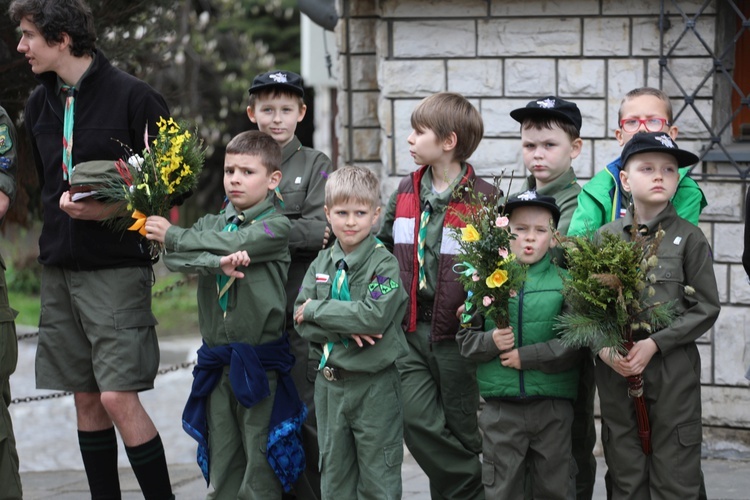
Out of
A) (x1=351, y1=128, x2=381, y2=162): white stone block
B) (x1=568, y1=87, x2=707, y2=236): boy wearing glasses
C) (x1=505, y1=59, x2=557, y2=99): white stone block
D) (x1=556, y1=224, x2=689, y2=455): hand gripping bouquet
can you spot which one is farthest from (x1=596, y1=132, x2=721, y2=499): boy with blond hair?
(x1=351, y1=128, x2=381, y2=162): white stone block

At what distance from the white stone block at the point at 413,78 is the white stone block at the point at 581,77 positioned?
0.71 metres

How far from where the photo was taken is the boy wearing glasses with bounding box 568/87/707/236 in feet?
16.6

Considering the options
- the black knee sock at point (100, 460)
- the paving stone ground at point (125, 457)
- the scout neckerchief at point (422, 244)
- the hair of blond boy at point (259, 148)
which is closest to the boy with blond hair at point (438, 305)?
the scout neckerchief at point (422, 244)

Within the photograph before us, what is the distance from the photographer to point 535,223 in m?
4.92

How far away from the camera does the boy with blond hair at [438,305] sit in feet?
17.3

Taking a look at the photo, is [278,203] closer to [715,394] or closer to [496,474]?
[496,474]

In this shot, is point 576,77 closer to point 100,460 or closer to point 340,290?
point 340,290

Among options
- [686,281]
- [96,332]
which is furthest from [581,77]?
[96,332]

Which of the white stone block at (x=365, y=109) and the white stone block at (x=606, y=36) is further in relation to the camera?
the white stone block at (x=365, y=109)

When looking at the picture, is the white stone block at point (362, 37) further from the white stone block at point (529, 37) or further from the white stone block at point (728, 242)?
the white stone block at point (728, 242)

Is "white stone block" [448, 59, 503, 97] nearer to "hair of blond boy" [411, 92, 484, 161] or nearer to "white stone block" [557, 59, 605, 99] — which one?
"white stone block" [557, 59, 605, 99]

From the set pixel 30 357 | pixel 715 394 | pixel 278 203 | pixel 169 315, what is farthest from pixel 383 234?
pixel 169 315

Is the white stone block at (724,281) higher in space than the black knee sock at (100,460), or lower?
higher

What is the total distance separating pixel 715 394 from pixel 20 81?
14.3 feet
